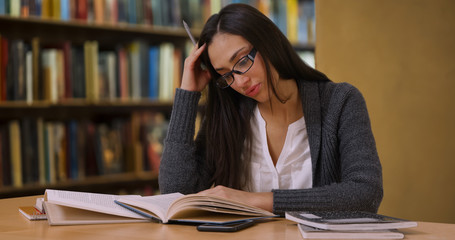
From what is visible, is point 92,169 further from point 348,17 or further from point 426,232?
point 426,232

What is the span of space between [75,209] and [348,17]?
114cm

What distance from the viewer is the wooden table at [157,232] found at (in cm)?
86

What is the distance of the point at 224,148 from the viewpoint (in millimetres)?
1509

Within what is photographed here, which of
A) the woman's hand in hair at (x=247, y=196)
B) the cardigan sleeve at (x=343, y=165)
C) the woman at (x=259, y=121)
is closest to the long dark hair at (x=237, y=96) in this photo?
the woman at (x=259, y=121)

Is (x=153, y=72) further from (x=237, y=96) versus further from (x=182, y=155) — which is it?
(x=182, y=155)

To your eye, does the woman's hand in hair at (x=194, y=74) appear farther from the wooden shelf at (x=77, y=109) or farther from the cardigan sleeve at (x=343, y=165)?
the wooden shelf at (x=77, y=109)

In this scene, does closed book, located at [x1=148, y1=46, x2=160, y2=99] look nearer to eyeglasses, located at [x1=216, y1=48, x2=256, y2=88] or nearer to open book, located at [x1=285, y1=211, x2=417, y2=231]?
eyeglasses, located at [x1=216, y1=48, x2=256, y2=88]

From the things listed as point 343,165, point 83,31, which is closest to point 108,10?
point 83,31

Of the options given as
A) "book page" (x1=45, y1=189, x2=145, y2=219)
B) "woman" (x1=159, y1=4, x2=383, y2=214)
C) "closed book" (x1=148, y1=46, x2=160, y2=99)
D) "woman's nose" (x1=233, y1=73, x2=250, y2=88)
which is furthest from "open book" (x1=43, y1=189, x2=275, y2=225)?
"closed book" (x1=148, y1=46, x2=160, y2=99)

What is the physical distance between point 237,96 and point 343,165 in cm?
44

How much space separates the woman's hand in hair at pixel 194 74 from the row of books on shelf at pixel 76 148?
109 cm

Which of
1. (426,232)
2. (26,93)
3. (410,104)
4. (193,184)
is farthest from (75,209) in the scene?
(26,93)

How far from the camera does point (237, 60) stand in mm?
1379

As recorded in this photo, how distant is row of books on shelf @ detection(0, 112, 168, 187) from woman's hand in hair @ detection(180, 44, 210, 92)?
109 centimetres
